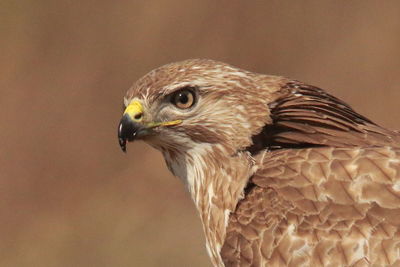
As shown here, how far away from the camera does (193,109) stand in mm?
5766

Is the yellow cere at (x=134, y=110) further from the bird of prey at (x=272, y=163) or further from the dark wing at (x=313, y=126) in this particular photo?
the dark wing at (x=313, y=126)

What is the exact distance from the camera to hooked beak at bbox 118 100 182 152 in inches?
224

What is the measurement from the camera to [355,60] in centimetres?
1343

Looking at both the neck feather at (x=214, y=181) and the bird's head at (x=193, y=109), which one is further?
the bird's head at (x=193, y=109)

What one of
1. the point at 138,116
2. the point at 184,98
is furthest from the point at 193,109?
→ the point at 138,116

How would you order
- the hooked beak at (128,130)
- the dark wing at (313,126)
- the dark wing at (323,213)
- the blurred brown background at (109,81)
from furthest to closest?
the blurred brown background at (109,81)
the hooked beak at (128,130)
the dark wing at (313,126)
the dark wing at (323,213)

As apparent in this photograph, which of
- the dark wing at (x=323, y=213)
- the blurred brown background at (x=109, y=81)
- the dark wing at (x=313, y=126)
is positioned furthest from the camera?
the blurred brown background at (x=109, y=81)

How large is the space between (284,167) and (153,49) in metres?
8.69

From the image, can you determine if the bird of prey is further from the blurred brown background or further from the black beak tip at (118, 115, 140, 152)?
the blurred brown background

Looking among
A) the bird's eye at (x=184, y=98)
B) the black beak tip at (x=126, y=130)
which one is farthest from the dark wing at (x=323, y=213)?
the black beak tip at (x=126, y=130)

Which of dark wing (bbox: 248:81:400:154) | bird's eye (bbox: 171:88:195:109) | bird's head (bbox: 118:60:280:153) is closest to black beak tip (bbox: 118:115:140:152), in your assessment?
bird's head (bbox: 118:60:280:153)

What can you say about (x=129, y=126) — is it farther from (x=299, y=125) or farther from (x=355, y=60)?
(x=355, y=60)

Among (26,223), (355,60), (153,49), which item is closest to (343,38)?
(355,60)

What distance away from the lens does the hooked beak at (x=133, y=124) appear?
18.7 feet
